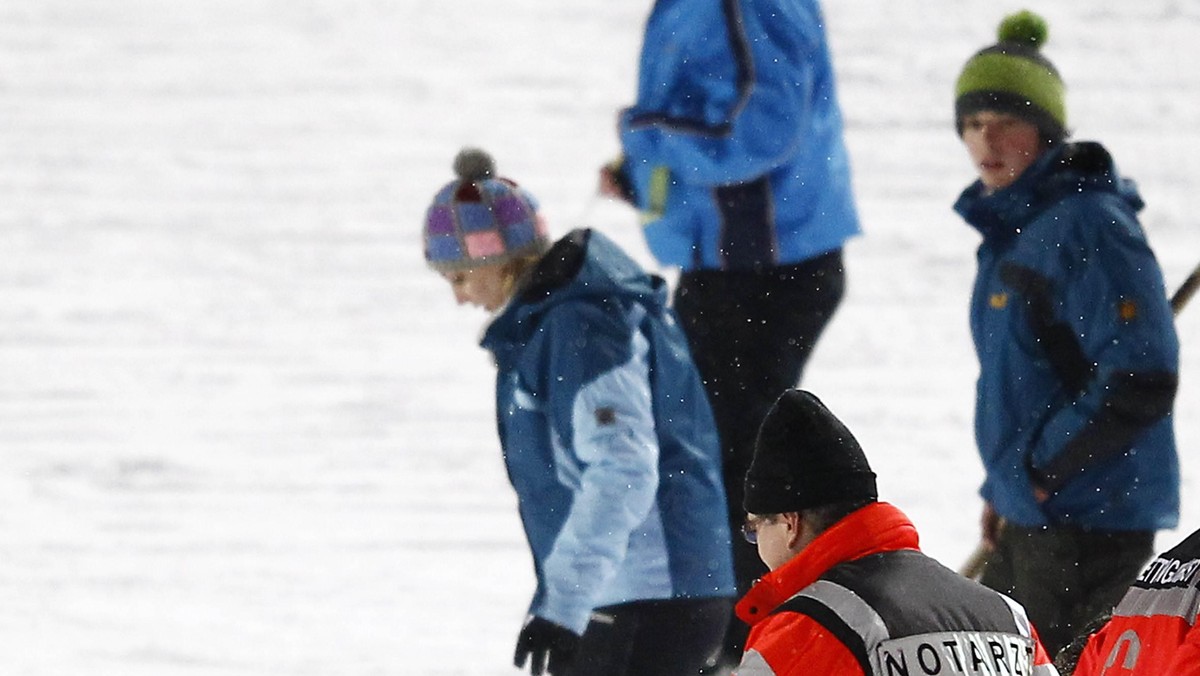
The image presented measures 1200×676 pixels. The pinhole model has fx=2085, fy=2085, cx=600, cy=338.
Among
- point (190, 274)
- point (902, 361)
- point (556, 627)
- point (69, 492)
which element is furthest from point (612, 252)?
point (190, 274)

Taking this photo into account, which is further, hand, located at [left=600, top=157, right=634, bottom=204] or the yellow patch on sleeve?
hand, located at [left=600, top=157, right=634, bottom=204]

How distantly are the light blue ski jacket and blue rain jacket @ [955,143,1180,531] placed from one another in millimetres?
688

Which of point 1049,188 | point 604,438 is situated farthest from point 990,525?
point 604,438

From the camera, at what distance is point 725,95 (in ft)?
16.5

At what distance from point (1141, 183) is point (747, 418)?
603 cm

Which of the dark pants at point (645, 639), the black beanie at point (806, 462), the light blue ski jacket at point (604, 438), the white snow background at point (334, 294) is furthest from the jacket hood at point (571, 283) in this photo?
the white snow background at point (334, 294)

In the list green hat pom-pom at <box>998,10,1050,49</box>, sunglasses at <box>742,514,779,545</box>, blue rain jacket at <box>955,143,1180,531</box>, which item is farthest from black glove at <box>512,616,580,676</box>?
green hat pom-pom at <box>998,10,1050,49</box>

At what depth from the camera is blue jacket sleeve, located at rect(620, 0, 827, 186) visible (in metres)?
5.01

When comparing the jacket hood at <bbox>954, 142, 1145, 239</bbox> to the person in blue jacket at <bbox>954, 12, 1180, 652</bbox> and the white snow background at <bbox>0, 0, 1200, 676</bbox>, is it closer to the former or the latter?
the person in blue jacket at <bbox>954, 12, 1180, 652</bbox>

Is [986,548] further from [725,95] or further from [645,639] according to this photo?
[725,95]

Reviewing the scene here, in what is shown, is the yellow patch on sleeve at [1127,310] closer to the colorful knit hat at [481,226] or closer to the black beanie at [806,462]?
the colorful knit hat at [481,226]

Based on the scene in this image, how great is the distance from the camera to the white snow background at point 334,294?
238 inches

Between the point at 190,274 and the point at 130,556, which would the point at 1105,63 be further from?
the point at 130,556

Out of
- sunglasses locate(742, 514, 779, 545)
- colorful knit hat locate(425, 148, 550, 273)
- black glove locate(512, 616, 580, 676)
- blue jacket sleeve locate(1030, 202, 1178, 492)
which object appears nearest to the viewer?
sunglasses locate(742, 514, 779, 545)
